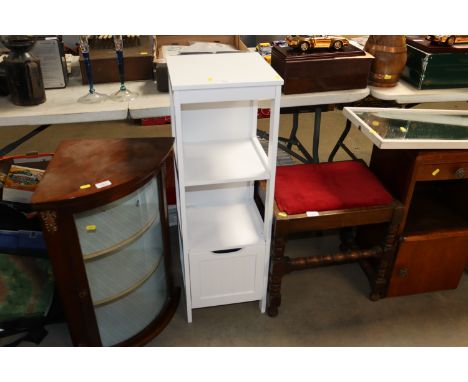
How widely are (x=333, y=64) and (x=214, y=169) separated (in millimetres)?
889

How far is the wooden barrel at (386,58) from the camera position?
85.7 inches

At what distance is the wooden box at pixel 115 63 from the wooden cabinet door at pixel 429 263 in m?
1.64

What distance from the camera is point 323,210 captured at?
180 cm

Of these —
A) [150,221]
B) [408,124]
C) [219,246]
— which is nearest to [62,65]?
[150,221]

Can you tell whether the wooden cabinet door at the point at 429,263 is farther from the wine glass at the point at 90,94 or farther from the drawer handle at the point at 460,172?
the wine glass at the point at 90,94

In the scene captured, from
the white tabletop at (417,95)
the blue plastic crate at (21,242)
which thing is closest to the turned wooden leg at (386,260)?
the white tabletop at (417,95)

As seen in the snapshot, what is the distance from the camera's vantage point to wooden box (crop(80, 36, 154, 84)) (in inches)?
89.9

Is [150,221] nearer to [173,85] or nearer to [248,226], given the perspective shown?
[248,226]

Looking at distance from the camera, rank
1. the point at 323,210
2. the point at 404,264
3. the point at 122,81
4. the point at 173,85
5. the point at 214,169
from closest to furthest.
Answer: the point at 173,85, the point at 214,169, the point at 323,210, the point at 404,264, the point at 122,81

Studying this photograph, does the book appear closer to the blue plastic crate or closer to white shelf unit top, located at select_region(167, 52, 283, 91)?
the blue plastic crate

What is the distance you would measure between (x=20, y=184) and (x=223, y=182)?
1.04m

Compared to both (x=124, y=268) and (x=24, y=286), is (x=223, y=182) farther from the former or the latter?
(x=24, y=286)

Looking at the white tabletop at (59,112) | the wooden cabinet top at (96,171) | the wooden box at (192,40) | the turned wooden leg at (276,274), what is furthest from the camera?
the wooden box at (192,40)

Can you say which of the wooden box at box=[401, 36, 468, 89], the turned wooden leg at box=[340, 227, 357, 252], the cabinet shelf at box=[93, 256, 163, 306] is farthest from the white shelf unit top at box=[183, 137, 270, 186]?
the wooden box at box=[401, 36, 468, 89]
